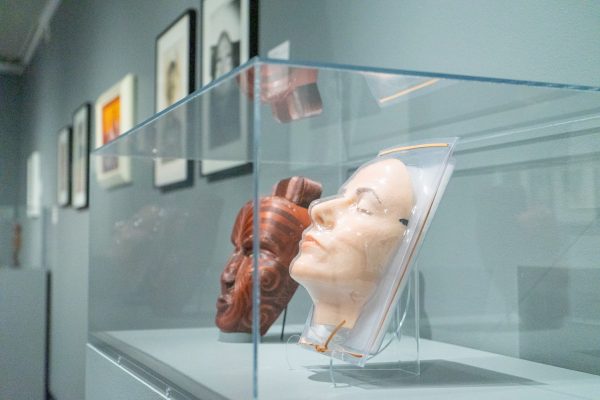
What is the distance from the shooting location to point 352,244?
1066 millimetres

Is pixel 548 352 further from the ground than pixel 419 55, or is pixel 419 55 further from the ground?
pixel 419 55

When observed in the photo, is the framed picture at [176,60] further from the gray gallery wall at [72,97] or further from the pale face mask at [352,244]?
the pale face mask at [352,244]

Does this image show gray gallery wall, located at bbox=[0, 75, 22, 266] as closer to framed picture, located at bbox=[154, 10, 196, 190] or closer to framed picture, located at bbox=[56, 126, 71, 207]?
framed picture, located at bbox=[56, 126, 71, 207]

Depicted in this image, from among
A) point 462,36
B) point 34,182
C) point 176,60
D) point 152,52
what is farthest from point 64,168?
point 462,36

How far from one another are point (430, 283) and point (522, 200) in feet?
0.89

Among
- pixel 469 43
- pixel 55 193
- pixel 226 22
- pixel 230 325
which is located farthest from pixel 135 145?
pixel 55 193

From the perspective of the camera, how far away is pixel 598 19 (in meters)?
1.28

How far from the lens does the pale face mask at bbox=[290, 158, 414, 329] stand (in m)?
1.06

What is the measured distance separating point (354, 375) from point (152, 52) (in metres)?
2.85

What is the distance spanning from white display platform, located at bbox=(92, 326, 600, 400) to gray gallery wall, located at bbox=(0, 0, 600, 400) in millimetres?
504

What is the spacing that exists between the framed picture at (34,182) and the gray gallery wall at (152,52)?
0.13m

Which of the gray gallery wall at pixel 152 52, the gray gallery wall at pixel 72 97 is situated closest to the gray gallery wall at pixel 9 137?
the gray gallery wall at pixel 152 52

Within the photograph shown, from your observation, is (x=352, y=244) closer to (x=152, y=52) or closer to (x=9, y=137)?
(x=152, y=52)

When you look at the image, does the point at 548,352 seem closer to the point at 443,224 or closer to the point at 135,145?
the point at 443,224
